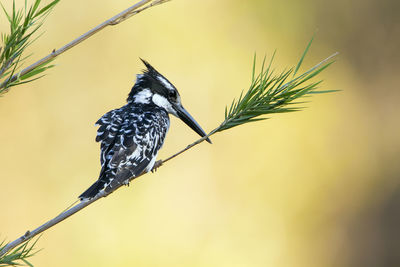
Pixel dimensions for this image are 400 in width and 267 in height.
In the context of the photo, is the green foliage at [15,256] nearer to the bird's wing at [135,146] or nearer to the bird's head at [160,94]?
the bird's wing at [135,146]

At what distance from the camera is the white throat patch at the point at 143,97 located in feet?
6.89

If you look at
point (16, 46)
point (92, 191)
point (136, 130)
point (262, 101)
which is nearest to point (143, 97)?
point (136, 130)

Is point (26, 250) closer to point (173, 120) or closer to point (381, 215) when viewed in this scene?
point (173, 120)

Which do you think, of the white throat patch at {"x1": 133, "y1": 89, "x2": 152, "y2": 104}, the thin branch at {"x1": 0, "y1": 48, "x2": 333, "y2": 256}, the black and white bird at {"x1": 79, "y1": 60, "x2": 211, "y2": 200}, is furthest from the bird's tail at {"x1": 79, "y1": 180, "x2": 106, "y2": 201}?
the white throat patch at {"x1": 133, "y1": 89, "x2": 152, "y2": 104}

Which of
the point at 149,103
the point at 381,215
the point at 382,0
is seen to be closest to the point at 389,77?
the point at 382,0

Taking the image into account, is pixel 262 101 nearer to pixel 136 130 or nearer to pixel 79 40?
pixel 79 40

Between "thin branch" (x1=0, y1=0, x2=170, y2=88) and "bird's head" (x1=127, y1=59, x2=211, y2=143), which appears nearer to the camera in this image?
"thin branch" (x1=0, y1=0, x2=170, y2=88)

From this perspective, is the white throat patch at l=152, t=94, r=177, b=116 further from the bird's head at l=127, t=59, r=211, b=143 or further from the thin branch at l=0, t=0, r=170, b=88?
the thin branch at l=0, t=0, r=170, b=88

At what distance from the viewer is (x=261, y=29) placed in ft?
13.8

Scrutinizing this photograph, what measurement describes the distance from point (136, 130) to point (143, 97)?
0.36m

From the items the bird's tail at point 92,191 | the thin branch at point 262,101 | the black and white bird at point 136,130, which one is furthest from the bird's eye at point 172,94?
the thin branch at point 262,101

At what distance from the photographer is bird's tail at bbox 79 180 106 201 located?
120 centimetres

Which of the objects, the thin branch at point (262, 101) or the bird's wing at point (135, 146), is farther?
the bird's wing at point (135, 146)

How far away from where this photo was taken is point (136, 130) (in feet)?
5.82
